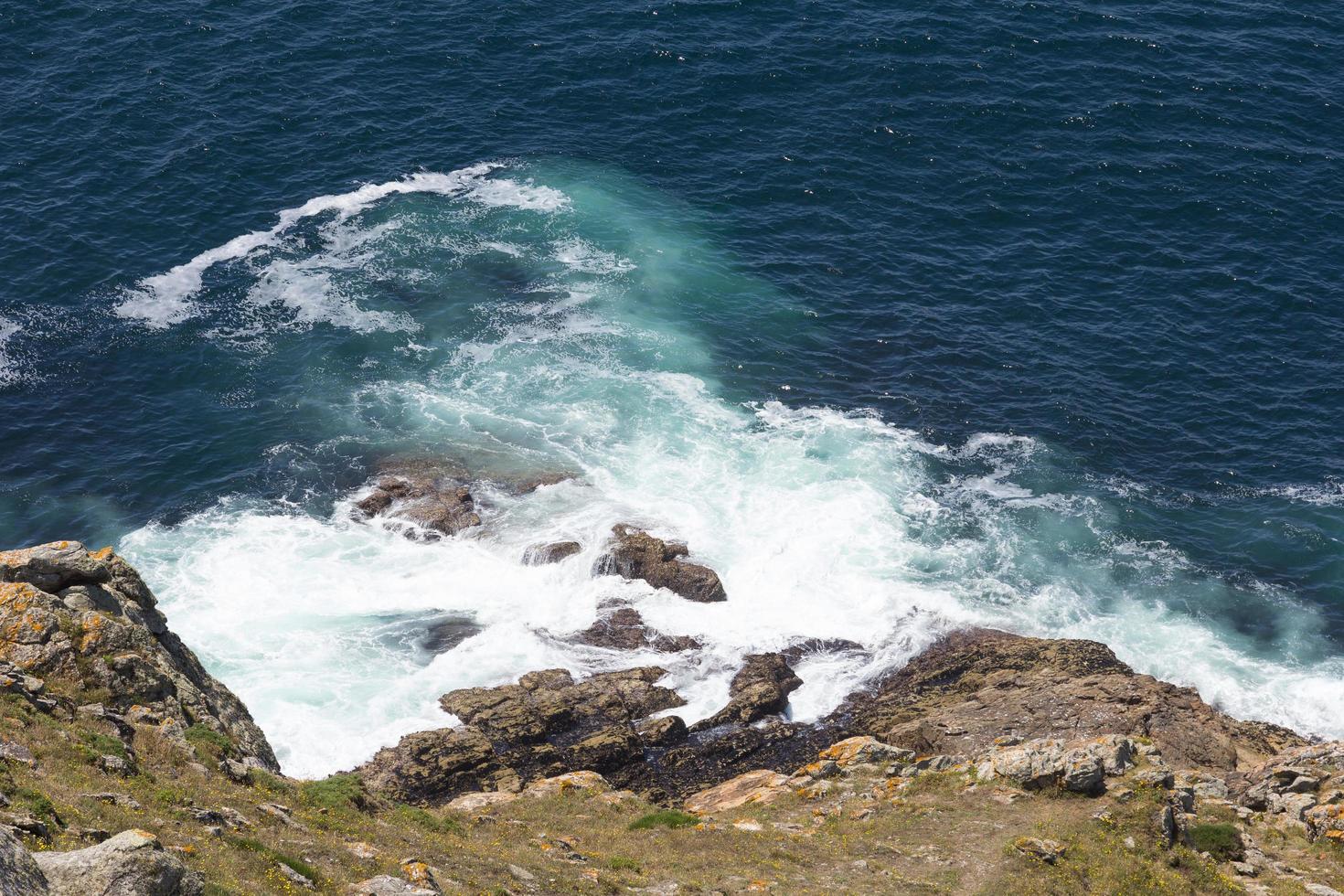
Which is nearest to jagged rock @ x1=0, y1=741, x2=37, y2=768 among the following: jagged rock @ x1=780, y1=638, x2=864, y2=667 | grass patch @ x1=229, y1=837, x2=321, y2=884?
grass patch @ x1=229, y1=837, x2=321, y2=884

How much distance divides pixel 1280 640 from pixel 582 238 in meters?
55.1

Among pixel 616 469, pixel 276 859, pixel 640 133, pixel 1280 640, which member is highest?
pixel 640 133

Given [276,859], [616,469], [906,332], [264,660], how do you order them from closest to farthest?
1. [276,859]
2. [264,660]
3. [616,469]
4. [906,332]

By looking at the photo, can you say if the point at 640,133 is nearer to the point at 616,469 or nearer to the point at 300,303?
the point at 300,303

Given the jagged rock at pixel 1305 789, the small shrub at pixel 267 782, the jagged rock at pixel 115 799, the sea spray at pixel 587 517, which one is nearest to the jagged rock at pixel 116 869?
the jagged rock at pixel 115 799

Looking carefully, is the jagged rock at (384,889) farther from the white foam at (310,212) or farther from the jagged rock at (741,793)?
the white foam at (310,212)

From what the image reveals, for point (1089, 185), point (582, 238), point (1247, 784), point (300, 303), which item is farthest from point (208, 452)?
point (1089, 185)

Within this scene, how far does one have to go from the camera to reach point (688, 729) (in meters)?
57.5

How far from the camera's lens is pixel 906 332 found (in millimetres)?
84938

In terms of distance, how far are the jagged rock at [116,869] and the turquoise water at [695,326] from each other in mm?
30455

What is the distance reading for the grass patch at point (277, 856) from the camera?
31203 mm

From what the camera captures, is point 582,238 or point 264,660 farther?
point 582,238

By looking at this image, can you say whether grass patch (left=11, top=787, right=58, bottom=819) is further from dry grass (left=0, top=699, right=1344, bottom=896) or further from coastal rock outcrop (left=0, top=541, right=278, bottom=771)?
coastal rock outcrop (left=0, top=541, right=278, bottom=771)

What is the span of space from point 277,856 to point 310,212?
70744 millimetres
